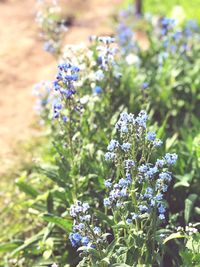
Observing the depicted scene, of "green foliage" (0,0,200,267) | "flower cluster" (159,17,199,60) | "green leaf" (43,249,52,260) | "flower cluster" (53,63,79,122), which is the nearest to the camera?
"green foliage" (0,0,200,267)

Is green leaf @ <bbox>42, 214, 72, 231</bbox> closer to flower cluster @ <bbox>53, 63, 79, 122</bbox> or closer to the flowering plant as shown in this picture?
the flowering plant

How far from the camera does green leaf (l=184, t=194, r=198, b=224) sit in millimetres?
3680

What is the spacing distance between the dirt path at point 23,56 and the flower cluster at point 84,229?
8.61 feet

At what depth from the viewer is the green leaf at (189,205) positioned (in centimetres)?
368

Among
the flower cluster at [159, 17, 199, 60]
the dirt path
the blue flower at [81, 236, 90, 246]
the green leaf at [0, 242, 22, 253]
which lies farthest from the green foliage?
the dirt path

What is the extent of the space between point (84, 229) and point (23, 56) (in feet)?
17.5

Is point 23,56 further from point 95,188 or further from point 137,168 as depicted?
point 137,168

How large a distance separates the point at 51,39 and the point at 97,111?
0.90 m

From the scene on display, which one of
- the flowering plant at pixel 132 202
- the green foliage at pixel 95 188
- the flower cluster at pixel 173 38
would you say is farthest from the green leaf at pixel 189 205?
the flower cluster at pixel 173 38

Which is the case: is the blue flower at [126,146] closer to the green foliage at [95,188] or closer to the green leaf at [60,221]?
the green foliage at [95,188]

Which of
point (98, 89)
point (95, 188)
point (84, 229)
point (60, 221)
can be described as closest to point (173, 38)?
point (98, 89)

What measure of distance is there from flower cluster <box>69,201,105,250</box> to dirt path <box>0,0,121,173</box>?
2625 millimetres

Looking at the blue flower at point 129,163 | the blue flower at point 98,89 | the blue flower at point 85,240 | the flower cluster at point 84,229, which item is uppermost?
the blue flower at point 98,89

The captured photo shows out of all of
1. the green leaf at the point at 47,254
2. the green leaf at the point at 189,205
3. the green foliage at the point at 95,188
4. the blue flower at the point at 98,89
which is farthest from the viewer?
the blue flower at the point at 98,89
